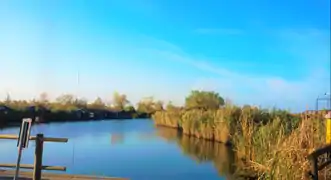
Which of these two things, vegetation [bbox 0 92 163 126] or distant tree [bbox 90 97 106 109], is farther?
distant tree [bbox 90 97 106 109]

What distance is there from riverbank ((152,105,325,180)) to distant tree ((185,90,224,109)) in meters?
19.9

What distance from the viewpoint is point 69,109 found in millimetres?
44938

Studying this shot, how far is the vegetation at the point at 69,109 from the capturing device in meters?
34.6

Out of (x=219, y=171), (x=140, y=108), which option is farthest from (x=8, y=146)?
(x=140, y=108)

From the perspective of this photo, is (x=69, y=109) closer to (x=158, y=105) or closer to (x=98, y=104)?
(x=98, y=104)

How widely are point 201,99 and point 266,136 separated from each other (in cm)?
3437

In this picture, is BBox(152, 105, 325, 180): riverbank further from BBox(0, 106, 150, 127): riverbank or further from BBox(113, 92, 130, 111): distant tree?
BBox(113, 92, 130, 111): distant tree

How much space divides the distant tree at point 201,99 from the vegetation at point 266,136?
1636 centimetres

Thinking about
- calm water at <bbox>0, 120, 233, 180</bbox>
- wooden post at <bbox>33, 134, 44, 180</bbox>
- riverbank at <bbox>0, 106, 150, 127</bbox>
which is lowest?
calm water at <bbox>0, 120, 233, 180</bbox>

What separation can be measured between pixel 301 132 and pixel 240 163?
18.1ft

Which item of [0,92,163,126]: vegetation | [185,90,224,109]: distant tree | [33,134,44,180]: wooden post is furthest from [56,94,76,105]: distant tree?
[33,134,44,180]: wooden post

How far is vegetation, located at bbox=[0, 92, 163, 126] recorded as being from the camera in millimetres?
34600

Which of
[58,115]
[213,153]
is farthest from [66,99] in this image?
[213,153]

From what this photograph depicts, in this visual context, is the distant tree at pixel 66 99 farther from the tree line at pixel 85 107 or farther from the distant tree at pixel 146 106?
the distant tree at pixel 146 106
